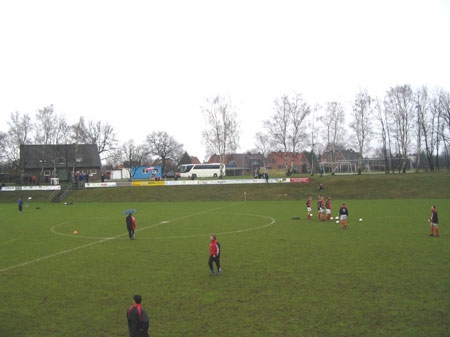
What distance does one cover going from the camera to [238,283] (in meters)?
13.4

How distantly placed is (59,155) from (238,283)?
8142 cm

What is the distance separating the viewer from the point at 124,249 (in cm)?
2019

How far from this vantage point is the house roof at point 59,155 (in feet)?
262

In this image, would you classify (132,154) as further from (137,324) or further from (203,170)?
(137,324)

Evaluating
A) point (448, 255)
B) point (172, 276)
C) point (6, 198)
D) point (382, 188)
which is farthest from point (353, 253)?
point (6, 198)

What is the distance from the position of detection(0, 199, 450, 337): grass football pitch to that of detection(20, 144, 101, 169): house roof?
196 ft

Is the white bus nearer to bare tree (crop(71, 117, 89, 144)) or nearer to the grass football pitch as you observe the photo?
bare tree (crop(71, 117, 89, 144))

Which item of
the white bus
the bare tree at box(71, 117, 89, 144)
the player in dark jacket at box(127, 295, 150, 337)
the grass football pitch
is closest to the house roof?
the bare tree at box(71, 117, 89, 144)

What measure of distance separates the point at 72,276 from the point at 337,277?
1039 cm

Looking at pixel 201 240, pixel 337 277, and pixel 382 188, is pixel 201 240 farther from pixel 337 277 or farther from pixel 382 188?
pixel 382 188

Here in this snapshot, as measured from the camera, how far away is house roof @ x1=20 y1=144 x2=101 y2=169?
79.8 metres

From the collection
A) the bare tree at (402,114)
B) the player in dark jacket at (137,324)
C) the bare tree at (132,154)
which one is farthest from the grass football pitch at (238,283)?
the bare tree at (132,154)

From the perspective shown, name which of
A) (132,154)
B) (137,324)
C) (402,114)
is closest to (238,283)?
(137,324)

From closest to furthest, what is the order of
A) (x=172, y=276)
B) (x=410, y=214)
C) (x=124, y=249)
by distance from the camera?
(x=172, y=276)
(x=124, y=249)
(x=410, y=214)
